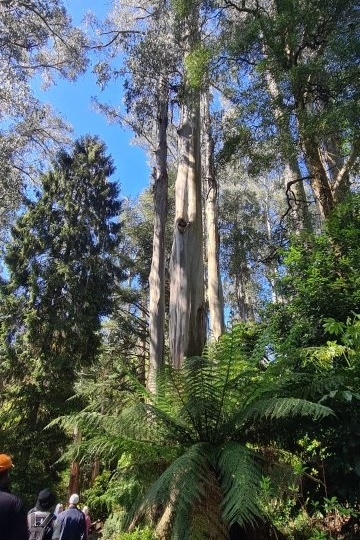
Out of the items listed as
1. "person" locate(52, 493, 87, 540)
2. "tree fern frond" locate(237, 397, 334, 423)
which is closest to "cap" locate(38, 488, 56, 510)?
"person" locate(52, 493, 87, 540)

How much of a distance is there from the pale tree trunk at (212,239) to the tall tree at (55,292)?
3.65m

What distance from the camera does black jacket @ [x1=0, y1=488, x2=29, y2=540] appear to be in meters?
2.39

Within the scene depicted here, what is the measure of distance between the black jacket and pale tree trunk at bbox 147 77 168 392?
746 cm

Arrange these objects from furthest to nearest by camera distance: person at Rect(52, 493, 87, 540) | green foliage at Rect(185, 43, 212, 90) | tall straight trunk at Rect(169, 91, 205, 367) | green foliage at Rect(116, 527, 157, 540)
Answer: green foliage at Rect(185, 43, 212, 90) → tall straight trunk at Rect(169, 91, 205, 367) → person at Rect(52, 493, 87, 540) → green foliage at Rect(116, 527, 157, 540)

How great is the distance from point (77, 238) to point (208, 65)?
344 inches

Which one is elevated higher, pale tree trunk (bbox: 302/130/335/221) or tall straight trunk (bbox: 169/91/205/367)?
pale tree trunk (bbox: 302/130/335/221)

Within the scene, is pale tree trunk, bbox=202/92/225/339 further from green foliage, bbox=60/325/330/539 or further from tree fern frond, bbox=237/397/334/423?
tree fern frond, bbox=237/397/334/423

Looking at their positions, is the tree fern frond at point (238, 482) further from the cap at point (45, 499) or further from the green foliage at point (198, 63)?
the green foliage at point (198, 63)

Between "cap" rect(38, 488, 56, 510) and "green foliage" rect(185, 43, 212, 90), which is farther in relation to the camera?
"green foliage" rect(185, 43, 212, 90)

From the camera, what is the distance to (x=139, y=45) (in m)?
11.4

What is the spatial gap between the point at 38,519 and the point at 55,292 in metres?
10.1

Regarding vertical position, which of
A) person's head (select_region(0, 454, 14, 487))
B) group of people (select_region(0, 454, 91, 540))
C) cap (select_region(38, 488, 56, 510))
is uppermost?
person's head (select_region(0, 454, 14, 487))

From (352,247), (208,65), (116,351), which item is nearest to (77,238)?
(116,351)

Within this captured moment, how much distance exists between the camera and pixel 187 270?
19.7 ft
